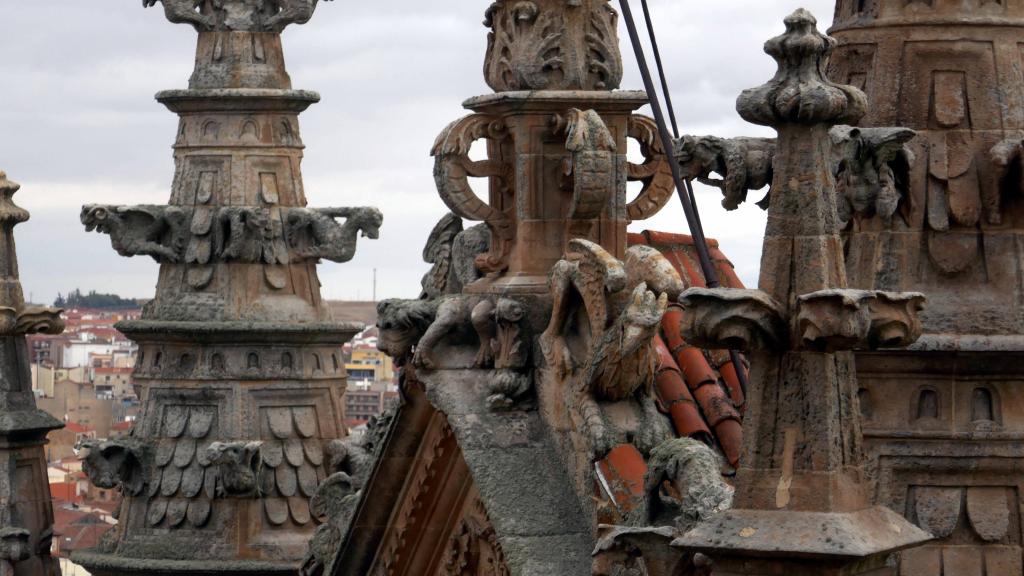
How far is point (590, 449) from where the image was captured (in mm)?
18688

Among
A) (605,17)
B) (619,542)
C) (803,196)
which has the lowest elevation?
(619,542)

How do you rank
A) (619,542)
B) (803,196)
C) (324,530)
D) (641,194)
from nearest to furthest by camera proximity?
(803,196)
(619,542)
(641,194)
(324,530)

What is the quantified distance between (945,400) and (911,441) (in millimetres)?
278

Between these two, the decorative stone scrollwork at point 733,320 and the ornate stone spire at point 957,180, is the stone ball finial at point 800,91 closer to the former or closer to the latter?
the decorative stone scrollwork at point 733,320

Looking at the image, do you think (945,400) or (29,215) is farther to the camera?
(29,215)

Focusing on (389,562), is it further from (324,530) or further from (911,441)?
(911,441)

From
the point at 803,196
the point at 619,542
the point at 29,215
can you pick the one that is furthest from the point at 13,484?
the point at 803,196

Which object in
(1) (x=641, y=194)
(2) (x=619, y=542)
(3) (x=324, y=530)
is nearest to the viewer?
(2) (x=619, y=542)

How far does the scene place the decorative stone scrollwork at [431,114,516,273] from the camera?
2008cm

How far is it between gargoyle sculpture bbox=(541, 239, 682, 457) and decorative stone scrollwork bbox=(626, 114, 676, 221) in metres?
1.13

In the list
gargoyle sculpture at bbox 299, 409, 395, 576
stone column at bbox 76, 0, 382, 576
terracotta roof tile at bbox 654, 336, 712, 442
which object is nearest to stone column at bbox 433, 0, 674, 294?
terracotta roof tile at bbox 654, 336, 712, 442

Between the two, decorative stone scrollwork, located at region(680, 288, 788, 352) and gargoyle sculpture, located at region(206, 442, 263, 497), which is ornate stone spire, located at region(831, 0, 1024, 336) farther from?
gargoyle sculpture, located at region(206, 442, 263, 497)

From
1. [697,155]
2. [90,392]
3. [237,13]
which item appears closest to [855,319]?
[697,155]

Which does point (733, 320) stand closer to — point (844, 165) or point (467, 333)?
point (844, 165)
